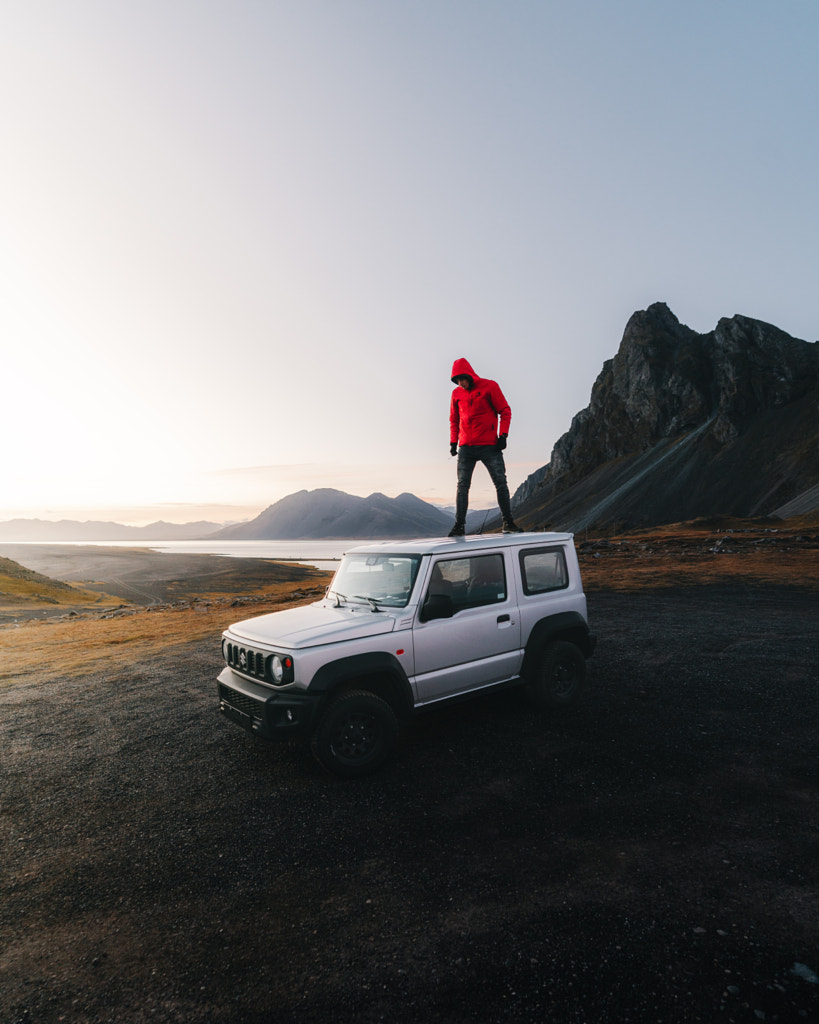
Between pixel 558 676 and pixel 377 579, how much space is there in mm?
2877

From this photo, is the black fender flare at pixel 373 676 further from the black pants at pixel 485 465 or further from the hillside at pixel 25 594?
the hillside at pixel 25 594

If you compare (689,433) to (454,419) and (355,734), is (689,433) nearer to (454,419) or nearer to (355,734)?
(454,419)

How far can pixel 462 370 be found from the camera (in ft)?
28.4

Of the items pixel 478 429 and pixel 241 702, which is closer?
pixel 241 702

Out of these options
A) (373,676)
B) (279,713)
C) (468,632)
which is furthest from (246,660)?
(468,632)

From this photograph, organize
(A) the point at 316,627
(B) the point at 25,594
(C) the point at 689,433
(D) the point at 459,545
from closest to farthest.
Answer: (A) the point at 316,627 < (D) the point at 459,545 < (B) the point at 25,594 < (C) the point at 689,433

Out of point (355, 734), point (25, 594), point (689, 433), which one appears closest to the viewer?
point (355, 734)

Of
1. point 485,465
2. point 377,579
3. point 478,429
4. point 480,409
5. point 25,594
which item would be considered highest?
point 480,409

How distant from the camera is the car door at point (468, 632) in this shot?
5414mm

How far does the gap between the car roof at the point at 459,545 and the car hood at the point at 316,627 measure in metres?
0.81

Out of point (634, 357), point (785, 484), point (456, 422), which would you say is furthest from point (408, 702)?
point (634, 357)

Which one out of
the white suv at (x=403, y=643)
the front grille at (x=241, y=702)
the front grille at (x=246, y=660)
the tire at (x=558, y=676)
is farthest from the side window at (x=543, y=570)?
the front grille at (x=241, y=702)

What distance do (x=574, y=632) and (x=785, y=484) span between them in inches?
3467

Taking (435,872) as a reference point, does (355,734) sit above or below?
above
